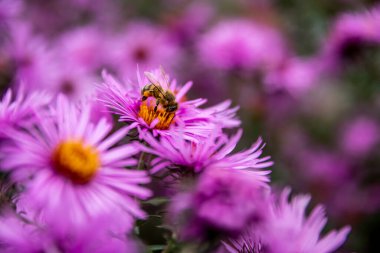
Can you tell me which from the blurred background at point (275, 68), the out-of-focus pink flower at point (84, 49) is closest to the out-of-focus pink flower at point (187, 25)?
the blurred background at point (275, 68)

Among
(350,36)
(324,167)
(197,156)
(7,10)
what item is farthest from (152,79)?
(324,167)

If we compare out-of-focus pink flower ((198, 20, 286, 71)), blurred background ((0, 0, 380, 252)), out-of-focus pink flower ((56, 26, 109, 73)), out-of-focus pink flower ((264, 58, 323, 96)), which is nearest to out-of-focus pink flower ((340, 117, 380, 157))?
blurred background ((0, 0, 380, 252))

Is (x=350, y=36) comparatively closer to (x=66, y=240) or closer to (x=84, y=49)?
(x=84, y=49)

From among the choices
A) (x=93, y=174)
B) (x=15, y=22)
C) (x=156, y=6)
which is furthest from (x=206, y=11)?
(x=93, y=174)

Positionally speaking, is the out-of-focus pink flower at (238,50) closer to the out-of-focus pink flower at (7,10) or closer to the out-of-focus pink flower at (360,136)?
the out-of-focus pink flower at (360,136)

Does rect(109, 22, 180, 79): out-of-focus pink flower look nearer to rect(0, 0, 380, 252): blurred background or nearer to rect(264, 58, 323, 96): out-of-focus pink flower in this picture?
rect(0, 0, 380, 252): blurred background

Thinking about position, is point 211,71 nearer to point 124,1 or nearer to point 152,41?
point 152,41
